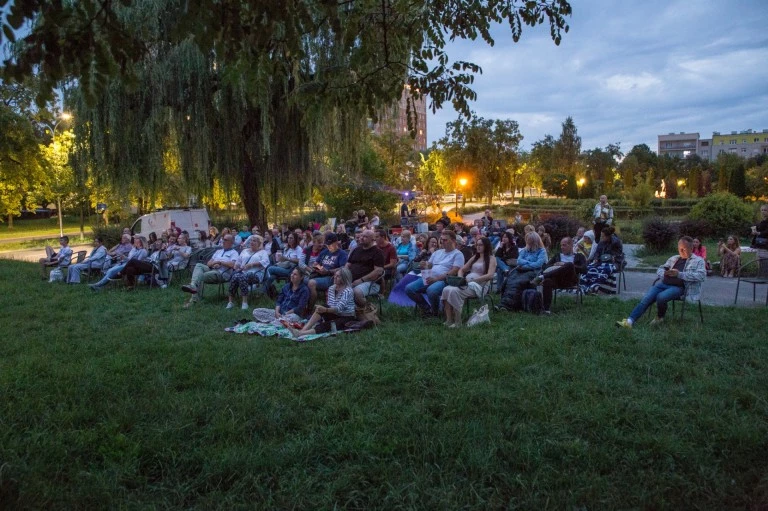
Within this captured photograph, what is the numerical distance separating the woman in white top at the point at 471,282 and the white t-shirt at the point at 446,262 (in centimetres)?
13

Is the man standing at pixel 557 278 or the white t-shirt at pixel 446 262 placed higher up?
the white t-shirt at pixel 446 262

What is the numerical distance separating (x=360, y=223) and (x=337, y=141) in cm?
260

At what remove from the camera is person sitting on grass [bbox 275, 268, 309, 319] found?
752 centimetres

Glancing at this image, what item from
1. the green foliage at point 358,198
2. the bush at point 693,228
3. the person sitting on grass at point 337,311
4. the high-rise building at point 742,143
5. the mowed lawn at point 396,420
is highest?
the high-rise building at point 742,143

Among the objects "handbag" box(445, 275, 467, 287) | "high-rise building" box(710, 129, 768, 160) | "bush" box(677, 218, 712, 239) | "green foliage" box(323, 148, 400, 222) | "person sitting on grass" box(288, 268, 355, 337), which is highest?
"high-rise building" box(710, 129, 768, 160)

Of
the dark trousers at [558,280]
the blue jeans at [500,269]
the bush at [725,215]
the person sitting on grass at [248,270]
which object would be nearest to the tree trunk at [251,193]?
the person sitting on grass at [248,270]

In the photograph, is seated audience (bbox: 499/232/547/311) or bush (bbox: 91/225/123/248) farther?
bush (bbox: 91/225/123/248)

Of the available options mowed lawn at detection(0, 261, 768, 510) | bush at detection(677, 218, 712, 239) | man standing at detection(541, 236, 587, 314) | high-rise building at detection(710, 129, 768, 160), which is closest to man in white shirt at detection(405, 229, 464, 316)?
mowed lawn at detection(0, 261, 768, 510)

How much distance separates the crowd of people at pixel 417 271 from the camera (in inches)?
267

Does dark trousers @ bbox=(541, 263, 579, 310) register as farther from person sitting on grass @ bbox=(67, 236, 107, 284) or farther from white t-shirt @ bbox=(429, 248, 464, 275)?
person sitting on grass @ bbox=(67, 236, 107, 284)

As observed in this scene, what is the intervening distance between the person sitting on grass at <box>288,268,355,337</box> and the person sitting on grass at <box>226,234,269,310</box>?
2158 millimetres

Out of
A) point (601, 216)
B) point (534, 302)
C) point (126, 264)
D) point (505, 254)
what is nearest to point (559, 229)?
point (601, 216)

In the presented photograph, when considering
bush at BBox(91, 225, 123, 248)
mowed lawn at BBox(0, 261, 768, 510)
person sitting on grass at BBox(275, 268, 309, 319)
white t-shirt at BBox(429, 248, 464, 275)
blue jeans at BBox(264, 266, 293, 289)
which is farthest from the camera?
bush at BBox(91, 225, 123, 248)

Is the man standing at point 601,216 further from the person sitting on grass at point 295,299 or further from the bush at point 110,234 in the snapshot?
the bush at point 110,234
